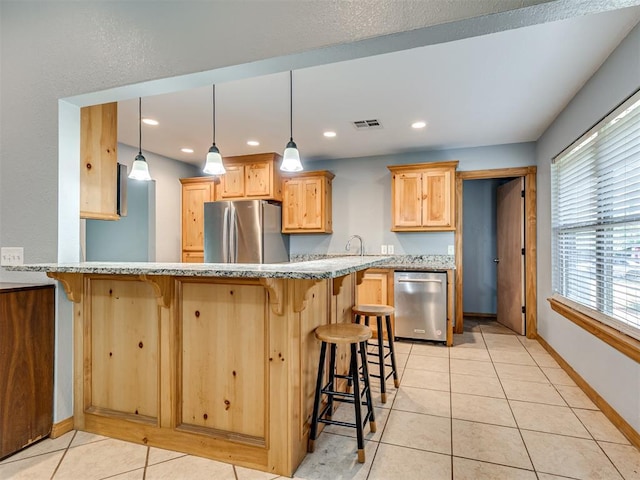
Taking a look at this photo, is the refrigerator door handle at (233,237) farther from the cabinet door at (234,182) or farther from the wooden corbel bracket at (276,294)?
the wooden corbel bracket at (276,294)

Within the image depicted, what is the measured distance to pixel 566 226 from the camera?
11.0ft

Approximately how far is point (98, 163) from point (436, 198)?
363 centimetres

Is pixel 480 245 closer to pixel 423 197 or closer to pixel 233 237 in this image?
pixel 423 197

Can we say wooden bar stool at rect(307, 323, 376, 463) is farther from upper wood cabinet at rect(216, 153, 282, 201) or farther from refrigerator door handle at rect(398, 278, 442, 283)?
upper wood cabinet at rect(216, 153, 282, 201)

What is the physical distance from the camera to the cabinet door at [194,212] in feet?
17.1

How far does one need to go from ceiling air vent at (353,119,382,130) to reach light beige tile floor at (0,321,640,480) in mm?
2557

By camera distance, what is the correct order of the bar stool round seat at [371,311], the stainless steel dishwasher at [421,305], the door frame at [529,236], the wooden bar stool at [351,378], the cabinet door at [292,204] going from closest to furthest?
the wooden bar stool at [351,378] < the bar stool round seat at [371,311] < the stainless steel dishwasher at [421,305] < the door frame at [529,236] < the cabinet door at [292,204]

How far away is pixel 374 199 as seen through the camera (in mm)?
5066

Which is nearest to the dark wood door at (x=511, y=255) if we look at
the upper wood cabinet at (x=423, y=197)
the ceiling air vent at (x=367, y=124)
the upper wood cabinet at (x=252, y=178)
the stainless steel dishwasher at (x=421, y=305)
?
the upper wood cabinet at (x=423, y=197)

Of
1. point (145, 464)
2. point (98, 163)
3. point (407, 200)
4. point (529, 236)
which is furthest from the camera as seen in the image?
point (407, 200)

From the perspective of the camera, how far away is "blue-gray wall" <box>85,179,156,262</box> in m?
4.79

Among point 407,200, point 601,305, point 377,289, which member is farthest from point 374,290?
point 601,305

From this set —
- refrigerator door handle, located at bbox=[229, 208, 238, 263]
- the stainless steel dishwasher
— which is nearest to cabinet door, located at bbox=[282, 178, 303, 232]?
refrigerator door handle, located at bbox=[229, 208, 238, 263]

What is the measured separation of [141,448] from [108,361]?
0.55m
